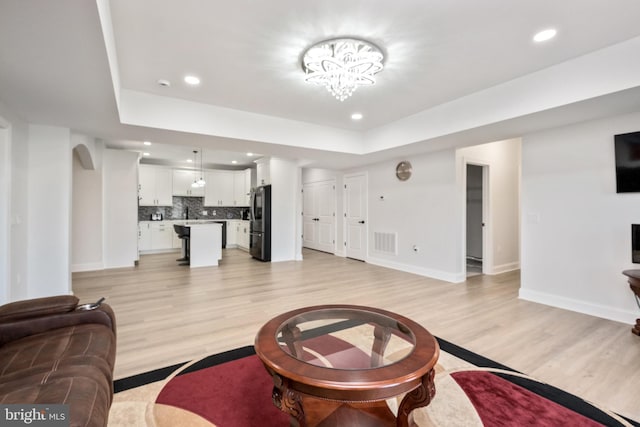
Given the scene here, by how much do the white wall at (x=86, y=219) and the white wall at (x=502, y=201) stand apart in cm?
711

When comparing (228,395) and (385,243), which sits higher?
A: (385,243)

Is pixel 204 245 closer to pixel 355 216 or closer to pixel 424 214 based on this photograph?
pixel 355 216

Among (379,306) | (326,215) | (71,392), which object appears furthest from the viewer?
(326,215)

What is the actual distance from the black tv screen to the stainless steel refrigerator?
582 cm

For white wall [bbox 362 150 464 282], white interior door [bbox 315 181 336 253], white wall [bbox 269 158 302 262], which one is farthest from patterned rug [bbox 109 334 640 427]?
white interior door [bbox 315 181 336 253]

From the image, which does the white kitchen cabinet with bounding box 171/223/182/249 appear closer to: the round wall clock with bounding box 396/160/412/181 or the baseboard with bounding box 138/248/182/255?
the baseboard with bounding box 138/248/182/255

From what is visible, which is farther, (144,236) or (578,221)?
(144,236)

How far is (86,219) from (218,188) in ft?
12.2

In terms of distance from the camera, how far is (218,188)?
903 centimetres

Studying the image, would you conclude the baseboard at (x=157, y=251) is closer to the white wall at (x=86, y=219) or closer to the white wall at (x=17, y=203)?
the white wall at (x=86, y=219)

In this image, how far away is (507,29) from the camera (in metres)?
2.32

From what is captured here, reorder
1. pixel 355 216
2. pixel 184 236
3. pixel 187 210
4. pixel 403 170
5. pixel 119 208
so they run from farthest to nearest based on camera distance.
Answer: pixel 187 210 < pixel 355 216 < pixel 184 236 < pixel 119 208 < pixel 403 170

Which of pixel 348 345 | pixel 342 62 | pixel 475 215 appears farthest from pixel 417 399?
pixel 475 215

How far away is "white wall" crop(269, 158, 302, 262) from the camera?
22.7ft
